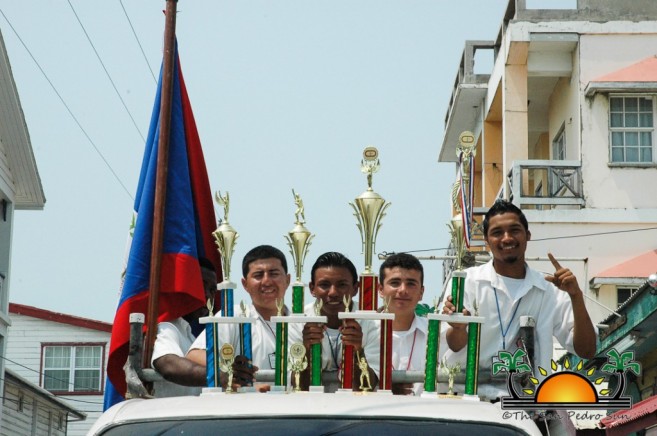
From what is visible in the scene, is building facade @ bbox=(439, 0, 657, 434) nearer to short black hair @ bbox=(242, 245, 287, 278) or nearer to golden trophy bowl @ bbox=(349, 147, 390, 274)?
short black hair @ bbox=(242, 245, 287, 278)

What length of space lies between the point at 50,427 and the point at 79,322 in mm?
2967

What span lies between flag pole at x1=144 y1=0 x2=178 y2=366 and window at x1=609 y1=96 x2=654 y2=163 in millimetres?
16806

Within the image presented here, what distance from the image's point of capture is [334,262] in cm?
612

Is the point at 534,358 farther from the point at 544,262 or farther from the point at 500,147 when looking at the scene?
the point at 500,147

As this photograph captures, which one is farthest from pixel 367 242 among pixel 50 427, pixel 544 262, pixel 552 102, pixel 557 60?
pixel 50 427

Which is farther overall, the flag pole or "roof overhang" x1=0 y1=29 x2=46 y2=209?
"roof overhang" x1=0 y1=29 x2=46 y2=209

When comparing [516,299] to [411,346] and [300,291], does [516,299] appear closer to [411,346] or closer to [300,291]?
[411,346]

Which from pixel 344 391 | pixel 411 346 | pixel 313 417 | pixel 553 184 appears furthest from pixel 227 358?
pixel 553 184

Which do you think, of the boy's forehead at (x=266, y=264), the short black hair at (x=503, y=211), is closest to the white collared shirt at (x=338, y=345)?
the boy's forehead at (x=266, y=264)

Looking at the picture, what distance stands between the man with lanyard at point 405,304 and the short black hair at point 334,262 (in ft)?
1.53

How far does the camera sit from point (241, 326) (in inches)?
219

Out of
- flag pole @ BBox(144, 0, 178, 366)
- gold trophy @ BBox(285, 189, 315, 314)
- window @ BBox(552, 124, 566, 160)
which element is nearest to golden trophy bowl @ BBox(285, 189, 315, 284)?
gold trophy @ BBox(285, 189, 315, 314)

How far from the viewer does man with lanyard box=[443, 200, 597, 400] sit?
624 cm

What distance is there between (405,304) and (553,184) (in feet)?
59.0
